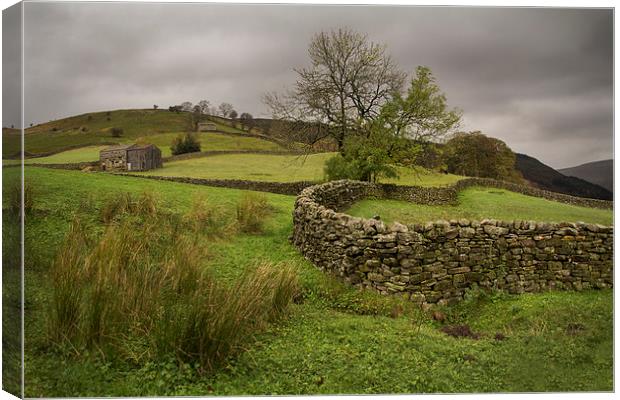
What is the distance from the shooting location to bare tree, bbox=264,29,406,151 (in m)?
6.47

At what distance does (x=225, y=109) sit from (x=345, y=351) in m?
3.67

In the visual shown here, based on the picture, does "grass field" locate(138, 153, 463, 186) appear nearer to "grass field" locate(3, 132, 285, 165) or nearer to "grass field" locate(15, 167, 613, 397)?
"grass field" locate(3, 132, 285, 165)

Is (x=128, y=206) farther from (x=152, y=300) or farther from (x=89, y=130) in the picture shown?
(x=152, y=300)

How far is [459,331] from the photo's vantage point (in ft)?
18.8

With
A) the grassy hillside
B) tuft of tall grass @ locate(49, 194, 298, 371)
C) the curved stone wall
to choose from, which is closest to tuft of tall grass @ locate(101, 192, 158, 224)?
tuft of tall grass @ locate(49, 194, 298, 371)

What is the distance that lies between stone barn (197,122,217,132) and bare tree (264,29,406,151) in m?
0.84

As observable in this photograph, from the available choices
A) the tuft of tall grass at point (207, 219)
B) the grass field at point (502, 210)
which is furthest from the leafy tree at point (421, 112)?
the tuft of tall grass at point (207, 219)

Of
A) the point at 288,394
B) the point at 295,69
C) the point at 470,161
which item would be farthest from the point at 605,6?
the point at 288,394

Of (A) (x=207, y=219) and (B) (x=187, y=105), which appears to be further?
(A) (x=207, y=219)

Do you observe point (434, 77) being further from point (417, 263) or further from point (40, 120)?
point (40, 120)

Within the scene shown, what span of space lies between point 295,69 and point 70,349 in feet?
14.0

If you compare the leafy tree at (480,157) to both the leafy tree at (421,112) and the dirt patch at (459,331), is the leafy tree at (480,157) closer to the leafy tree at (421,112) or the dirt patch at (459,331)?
the leafy tree at (421,112)

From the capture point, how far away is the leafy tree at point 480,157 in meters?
6.95

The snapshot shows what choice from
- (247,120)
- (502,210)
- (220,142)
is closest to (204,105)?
(247,120)
